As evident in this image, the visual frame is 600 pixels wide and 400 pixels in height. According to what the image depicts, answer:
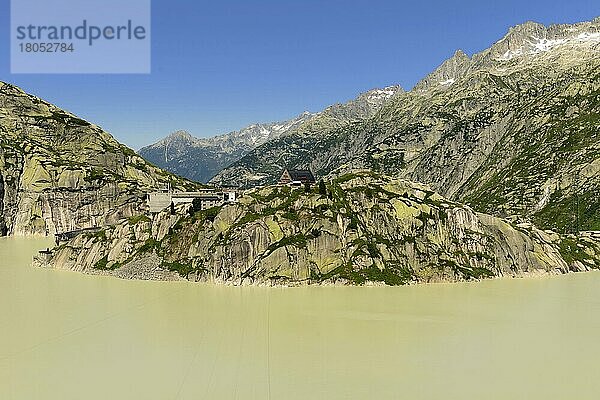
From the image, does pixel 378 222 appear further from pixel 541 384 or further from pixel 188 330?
pixel 541 384

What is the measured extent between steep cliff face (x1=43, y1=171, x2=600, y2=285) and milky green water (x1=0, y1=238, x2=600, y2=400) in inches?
204

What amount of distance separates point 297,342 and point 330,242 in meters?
35.7

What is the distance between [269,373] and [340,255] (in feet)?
141

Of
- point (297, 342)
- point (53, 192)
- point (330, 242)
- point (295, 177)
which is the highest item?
point (53, 192)

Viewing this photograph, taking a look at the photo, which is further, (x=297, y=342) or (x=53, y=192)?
(x=53, y=192)

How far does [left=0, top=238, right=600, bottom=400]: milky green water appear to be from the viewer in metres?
38.5

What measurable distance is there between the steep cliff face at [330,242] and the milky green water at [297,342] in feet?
17.0

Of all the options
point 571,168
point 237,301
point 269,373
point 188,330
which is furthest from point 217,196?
point 571,168

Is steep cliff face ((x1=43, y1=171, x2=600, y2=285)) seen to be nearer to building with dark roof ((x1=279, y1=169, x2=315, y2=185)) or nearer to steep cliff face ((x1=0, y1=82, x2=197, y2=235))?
building with dark roof ((x1=279, y1=169, x2=315, y2=185))

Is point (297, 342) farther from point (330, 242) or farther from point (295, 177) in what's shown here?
point (295, 177)

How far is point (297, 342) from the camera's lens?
4934 centimetres

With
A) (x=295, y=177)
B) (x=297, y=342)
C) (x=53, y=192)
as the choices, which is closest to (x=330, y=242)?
(x=297, y=342)

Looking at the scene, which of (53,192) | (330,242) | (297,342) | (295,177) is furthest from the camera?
(53,192)

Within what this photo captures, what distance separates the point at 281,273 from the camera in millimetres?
79688
